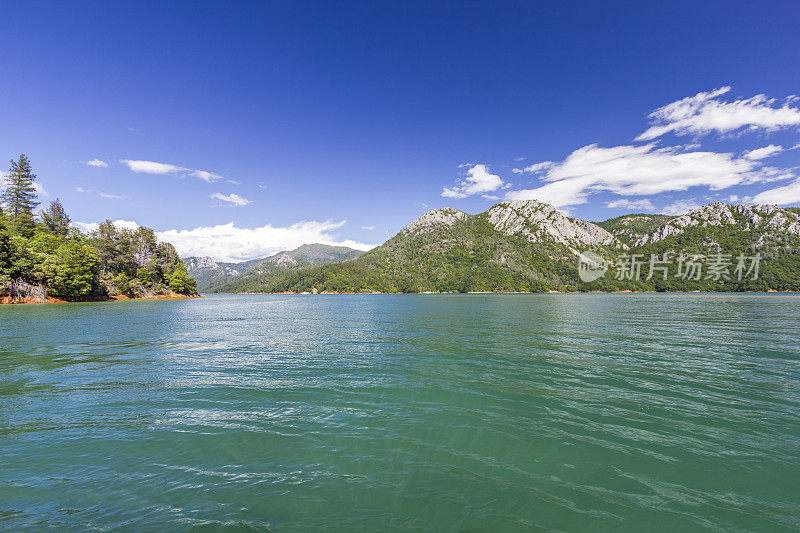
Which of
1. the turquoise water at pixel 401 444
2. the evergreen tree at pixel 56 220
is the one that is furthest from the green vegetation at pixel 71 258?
the turquoise water at pixel 401 444

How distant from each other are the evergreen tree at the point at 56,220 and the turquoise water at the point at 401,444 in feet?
445

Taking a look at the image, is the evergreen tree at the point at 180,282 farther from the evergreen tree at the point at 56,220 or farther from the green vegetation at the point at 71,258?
the evergreen tree at the point at 56,220

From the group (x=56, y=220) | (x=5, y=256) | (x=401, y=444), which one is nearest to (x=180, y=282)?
(x=56, y=220)

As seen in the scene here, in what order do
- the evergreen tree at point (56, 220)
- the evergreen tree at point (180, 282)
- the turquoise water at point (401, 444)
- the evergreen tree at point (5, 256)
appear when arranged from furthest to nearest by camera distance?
the evergreen tree at point (180, 282) < the evergreen tree at point (56, 220) < the evergreen tree at point (5, 256) < the turquoise water at point (401, 444)

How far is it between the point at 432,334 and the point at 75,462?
25907 millimetres

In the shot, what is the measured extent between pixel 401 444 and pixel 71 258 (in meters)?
107

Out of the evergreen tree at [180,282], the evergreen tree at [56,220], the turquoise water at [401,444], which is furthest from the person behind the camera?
the evergreen tree at [180,282]

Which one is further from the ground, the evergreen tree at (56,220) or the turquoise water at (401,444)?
the evergreen tree at (56,220)

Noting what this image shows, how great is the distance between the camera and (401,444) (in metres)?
9.03

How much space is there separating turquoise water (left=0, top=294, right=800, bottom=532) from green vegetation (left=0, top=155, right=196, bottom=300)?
273 feet

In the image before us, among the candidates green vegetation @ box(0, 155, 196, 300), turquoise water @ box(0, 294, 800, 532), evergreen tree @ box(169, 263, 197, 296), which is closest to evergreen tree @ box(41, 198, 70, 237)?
green vegetation @ box(0, 155, 196, 300)

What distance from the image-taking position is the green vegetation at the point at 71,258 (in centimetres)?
7275

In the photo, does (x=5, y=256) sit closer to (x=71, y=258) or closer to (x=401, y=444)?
(x=71, y=258)

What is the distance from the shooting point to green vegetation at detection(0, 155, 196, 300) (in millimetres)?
72750
